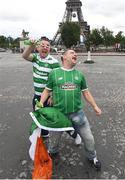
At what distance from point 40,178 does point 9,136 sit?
97.0 inches

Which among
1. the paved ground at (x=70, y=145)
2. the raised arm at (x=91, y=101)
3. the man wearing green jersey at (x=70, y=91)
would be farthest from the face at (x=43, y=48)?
the paved ground at (x=70, y=145)

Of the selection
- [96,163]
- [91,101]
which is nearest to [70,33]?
[91,101]

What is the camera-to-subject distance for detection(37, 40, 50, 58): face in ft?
18.0

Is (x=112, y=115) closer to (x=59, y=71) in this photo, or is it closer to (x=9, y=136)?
(x=9, y=136)

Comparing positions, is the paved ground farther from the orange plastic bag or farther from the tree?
the tree

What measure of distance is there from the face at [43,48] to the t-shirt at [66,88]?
0.61 m

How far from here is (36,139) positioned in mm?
4762

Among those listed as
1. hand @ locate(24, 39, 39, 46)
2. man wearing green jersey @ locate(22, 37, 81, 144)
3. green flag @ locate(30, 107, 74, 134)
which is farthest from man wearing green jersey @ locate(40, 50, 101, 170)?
hand @ locate(24, 39, 39, 46)

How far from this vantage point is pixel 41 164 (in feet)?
15.5

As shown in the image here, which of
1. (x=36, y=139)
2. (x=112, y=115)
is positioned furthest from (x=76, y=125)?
(x=112, y=115)

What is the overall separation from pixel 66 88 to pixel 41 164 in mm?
1027

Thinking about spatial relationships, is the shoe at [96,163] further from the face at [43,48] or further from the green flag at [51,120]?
the face at [43,48]

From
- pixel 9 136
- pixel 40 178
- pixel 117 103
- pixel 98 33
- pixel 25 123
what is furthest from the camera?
pixel 98 33

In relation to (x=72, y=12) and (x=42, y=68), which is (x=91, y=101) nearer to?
(x=42, y=68)
